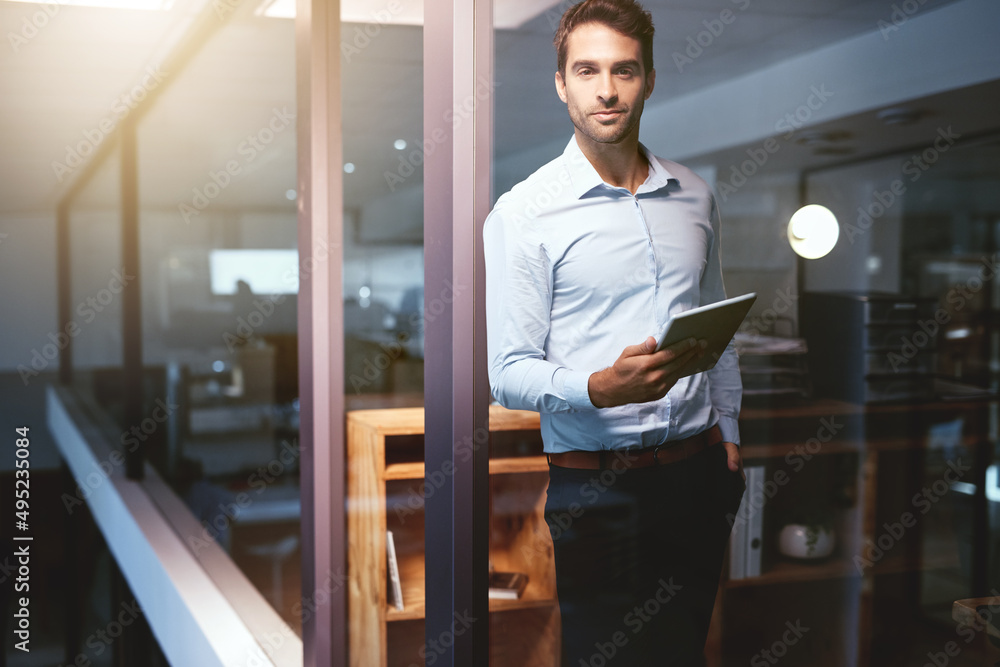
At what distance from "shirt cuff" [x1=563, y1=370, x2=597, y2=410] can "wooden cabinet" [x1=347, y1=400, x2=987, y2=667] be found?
0.42 feet

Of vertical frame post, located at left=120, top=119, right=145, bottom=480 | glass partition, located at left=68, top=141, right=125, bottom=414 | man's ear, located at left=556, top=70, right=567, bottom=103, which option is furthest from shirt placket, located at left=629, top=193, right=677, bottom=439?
glass partition, located at left=68, top=141, right=125, bottom=414

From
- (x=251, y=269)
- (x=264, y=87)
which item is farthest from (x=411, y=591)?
(x=251, y=269)

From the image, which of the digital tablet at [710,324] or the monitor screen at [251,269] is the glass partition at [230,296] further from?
the digital tablet at [710,324]

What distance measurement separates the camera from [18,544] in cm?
319

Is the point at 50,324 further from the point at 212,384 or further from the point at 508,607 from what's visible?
A: the point at 508,607

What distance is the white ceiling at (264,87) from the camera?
55.1 inches

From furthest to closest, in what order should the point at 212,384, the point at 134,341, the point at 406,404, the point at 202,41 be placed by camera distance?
1. the point at 212,384
2. the point at 134,341
3. the point at 202,41
4. the point at 406,404

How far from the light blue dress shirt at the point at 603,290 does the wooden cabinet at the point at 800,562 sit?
0.36 feet

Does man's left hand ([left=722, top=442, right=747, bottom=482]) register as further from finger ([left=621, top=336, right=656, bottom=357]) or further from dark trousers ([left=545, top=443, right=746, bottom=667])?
finger ([left=621, top=336, right=656, bottom=357])

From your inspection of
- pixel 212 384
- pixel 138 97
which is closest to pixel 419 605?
pixel 138 97

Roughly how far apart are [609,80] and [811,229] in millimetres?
479

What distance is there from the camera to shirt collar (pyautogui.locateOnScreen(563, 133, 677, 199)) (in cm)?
131

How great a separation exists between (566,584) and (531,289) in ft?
1.85

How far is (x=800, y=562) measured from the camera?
1.68 metres
